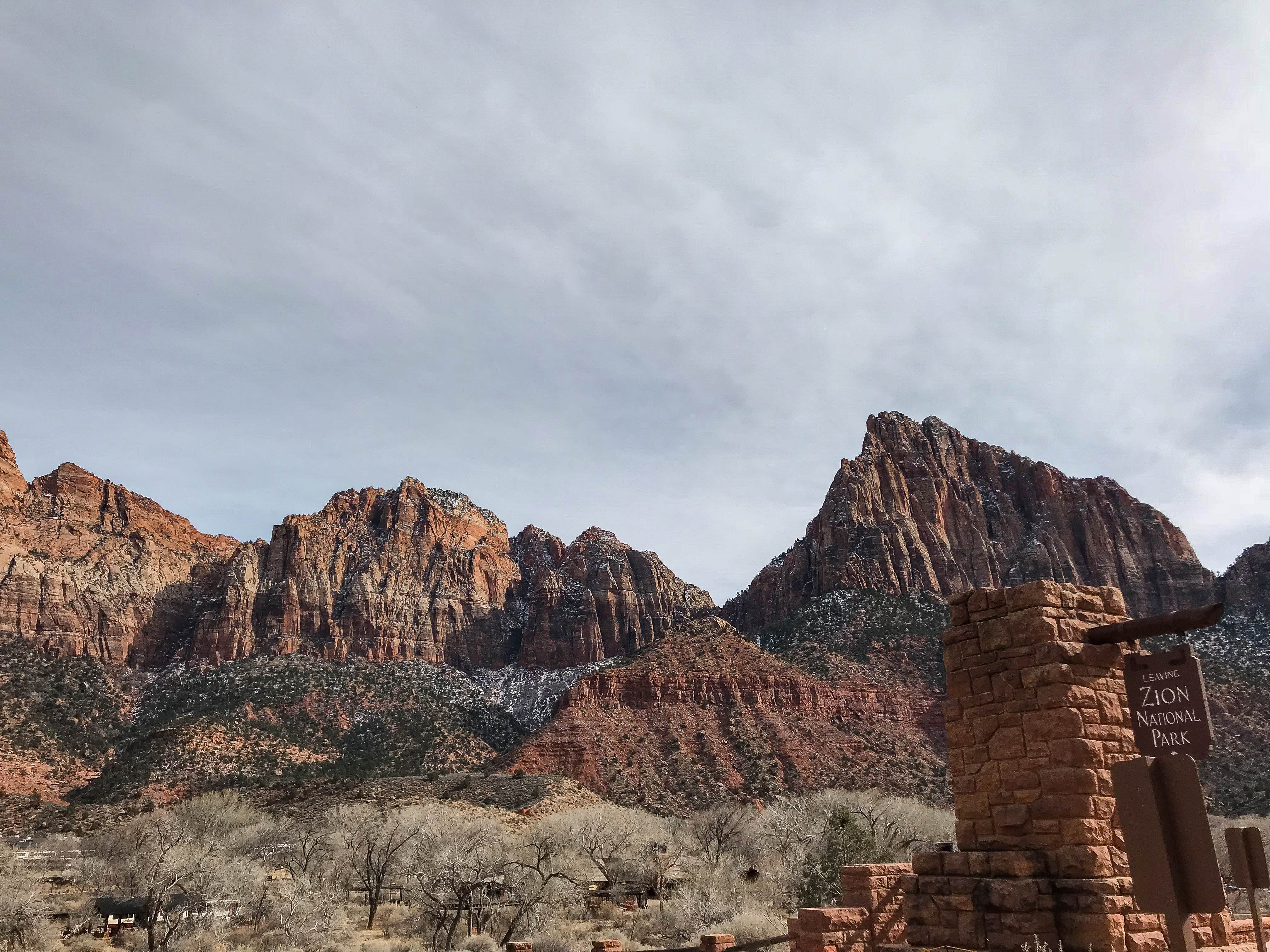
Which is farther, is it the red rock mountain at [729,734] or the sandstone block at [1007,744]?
the red rock mountain at [729,734]

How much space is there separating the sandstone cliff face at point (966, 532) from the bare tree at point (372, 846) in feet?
215

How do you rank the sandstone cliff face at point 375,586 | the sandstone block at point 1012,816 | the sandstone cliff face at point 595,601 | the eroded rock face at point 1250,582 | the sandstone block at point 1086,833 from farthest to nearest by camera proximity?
the sandstone cliff face at point 595,601 → the sandstone cliff face at point 375,586 → the eroded rock face at point 1250,582 → the sandstone block at point 1012,816 → the sandstone block at point 1086,833

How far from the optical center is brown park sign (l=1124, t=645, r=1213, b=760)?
266 inches

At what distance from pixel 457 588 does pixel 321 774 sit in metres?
69.3

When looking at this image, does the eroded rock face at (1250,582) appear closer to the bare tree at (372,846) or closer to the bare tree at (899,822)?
the bare tree at (899,822)

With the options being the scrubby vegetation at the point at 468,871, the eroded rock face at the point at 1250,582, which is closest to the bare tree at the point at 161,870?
the scrubby vegetation at the point at 468,871

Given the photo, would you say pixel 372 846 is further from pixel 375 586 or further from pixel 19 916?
pixel 375 586

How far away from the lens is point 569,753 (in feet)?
227

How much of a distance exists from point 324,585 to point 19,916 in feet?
328

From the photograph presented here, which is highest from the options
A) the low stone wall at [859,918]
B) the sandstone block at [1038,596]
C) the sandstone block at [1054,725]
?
the sandstone block at [1038,596]

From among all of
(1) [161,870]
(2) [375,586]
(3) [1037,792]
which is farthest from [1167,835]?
(2) [375,586]

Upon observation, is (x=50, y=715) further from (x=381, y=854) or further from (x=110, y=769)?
(x=381, y=854)

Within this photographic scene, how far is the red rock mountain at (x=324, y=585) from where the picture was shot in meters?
107

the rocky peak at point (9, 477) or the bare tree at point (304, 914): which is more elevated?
the rocky peak at point (9, 477)
